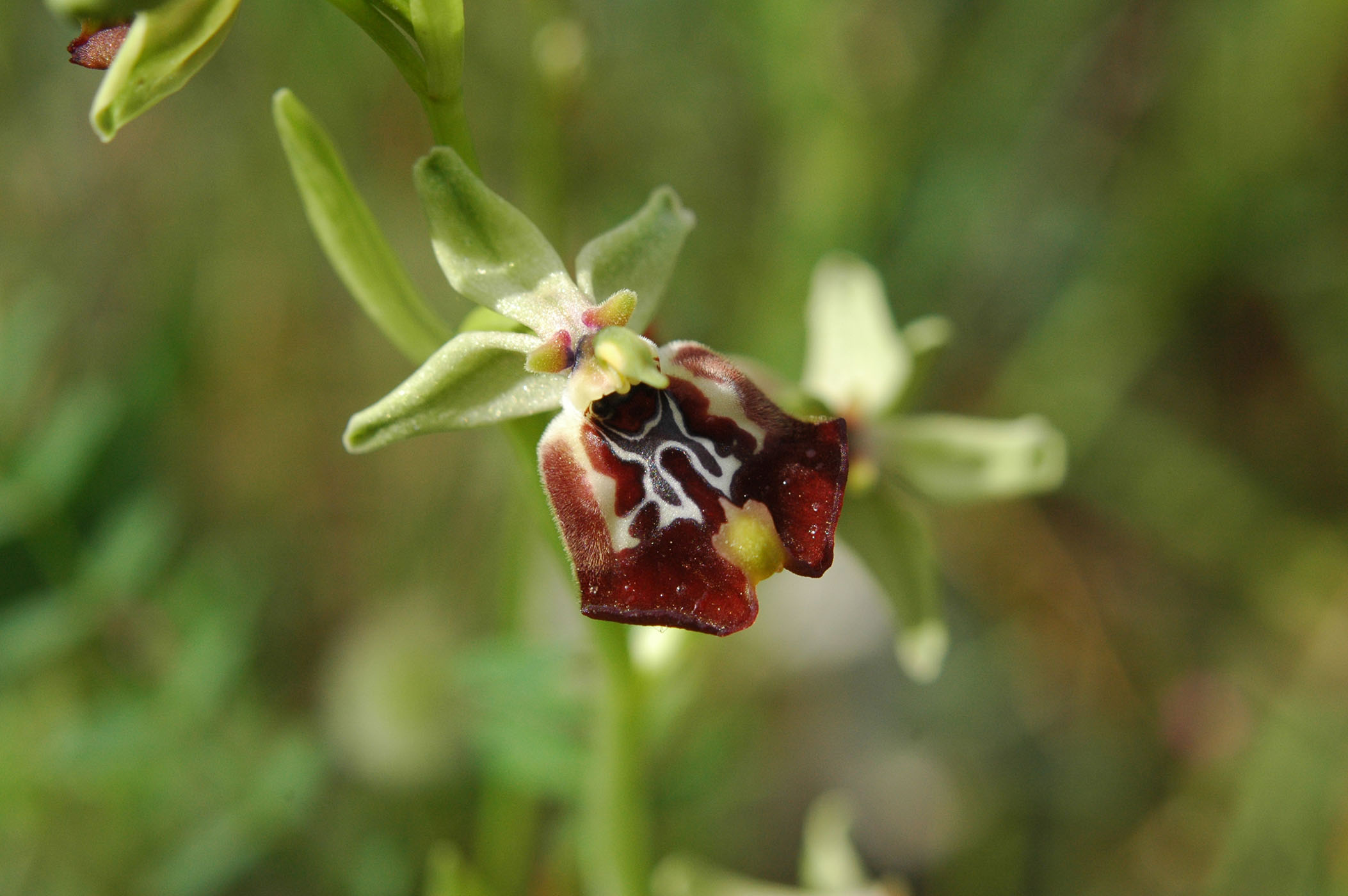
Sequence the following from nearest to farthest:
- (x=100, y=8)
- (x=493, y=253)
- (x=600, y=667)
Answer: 1. (x=100, y=8)
2. (x=493, y=253)
3. (x=600, y=667)

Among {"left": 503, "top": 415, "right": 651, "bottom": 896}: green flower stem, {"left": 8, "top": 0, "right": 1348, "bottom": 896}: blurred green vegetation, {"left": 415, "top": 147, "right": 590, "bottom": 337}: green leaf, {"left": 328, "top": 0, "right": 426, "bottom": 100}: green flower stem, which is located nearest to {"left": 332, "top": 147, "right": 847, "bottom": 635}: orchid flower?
{"left": 415, "top": 147, "right": 590, "bottom": 337}: green leaf

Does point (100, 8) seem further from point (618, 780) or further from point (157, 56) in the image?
point (618, 780)

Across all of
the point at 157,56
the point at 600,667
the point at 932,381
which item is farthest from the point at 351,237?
the point at 932,381

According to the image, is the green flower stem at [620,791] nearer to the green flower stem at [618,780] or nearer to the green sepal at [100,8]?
the green flower stem at [618,780]

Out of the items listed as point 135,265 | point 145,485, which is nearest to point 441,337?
point 145,485

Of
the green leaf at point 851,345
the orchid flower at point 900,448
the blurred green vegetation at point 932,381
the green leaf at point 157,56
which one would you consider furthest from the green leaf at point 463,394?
the blurred green vegetation at point 932,381

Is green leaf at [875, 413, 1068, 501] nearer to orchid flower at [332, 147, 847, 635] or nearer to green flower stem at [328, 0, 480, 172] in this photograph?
orchid flower at [332, 147, 847, 635]

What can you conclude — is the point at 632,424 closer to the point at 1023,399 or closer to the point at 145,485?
the point at 145,485
